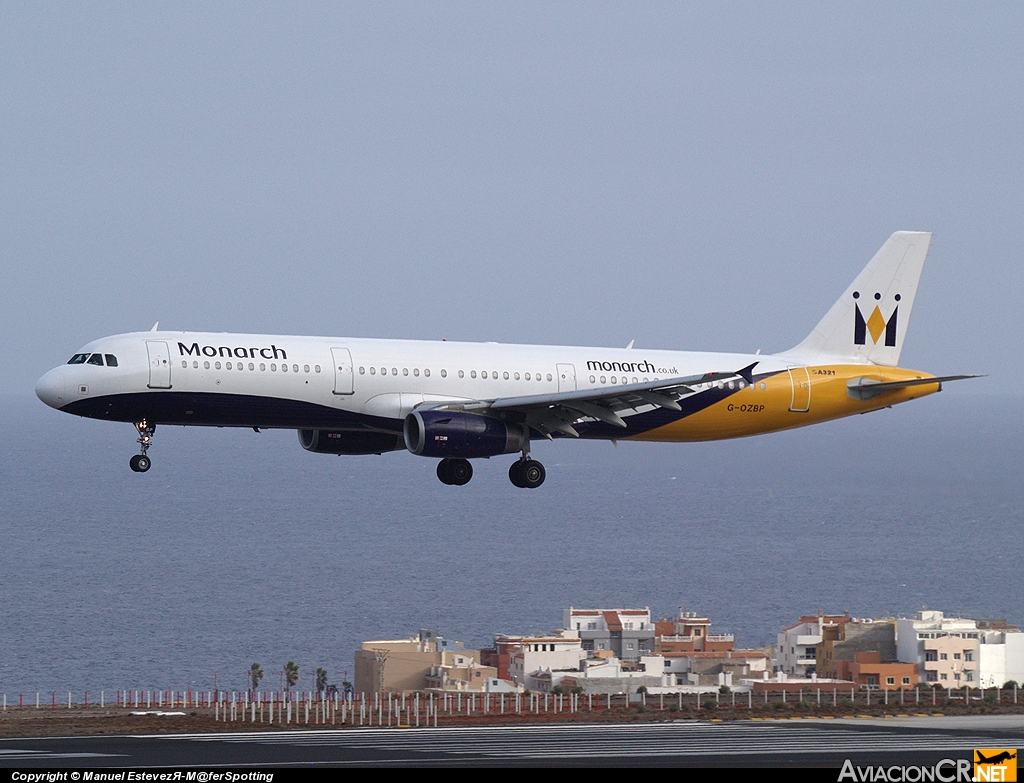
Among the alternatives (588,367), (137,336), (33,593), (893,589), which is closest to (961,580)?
(893,589)

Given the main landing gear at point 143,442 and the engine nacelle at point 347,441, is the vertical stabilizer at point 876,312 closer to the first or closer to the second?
the engine nacelle at point 347,441

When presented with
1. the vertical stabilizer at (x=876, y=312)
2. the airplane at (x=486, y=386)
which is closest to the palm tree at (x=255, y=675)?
the airplane at (x=486, y=386)

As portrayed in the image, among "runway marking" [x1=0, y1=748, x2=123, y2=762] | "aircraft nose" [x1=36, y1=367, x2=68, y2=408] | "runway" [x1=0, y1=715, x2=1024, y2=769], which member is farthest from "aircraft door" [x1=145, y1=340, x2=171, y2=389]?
"runway marking" [x1=0, y1=748, x2=123, y2=762]

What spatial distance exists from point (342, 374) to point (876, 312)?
2356cm

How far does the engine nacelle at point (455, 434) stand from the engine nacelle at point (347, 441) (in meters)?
3.60

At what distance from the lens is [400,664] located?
99125mm

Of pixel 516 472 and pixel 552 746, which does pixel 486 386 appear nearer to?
pixel 516 472

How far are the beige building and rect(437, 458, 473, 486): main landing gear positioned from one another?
4499 centimetres

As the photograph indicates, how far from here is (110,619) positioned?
129500 mm

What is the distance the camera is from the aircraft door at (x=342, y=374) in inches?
1971

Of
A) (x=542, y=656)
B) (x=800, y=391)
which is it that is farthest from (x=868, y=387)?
(x=542, y=656)

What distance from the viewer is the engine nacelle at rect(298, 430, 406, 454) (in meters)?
54.2

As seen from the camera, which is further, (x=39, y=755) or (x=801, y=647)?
(x=801, y=647)

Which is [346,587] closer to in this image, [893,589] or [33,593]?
[33,593]
